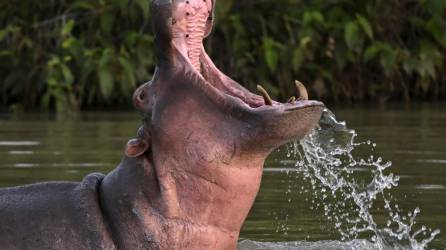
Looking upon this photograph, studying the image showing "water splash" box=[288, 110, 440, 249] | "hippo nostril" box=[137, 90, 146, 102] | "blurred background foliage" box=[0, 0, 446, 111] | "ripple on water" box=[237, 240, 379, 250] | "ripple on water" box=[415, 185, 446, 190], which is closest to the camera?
"hippo nostril" box=[137, 90, 146, 102]

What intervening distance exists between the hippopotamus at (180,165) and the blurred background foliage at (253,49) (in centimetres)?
1000

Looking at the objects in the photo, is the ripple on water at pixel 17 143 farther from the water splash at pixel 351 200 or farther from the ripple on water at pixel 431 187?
the ripple on water at pixel 431 187

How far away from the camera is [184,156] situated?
393 cm

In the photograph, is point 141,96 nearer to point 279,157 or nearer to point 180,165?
point 180,165

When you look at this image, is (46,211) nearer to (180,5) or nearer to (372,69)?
(180,5)

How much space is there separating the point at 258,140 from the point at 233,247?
341mm

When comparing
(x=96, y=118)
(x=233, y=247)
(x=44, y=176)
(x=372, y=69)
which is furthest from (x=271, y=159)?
(x=372, y=69)

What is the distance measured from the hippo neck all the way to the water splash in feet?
1.60

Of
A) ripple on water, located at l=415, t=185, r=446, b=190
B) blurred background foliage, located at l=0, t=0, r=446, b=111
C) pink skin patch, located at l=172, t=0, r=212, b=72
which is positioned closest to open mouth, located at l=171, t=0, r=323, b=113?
pink skin patch, located at l=172, t=0, r=212, b=72

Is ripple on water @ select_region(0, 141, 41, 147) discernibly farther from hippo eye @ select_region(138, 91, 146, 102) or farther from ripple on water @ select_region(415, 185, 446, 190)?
hippo eye @ select_region(138, 91, 146, 102)

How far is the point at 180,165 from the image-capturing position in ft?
12.9

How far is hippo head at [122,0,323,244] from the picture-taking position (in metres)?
3.90

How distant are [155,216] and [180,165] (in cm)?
16

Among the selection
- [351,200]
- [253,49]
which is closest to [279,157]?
[351,200]
